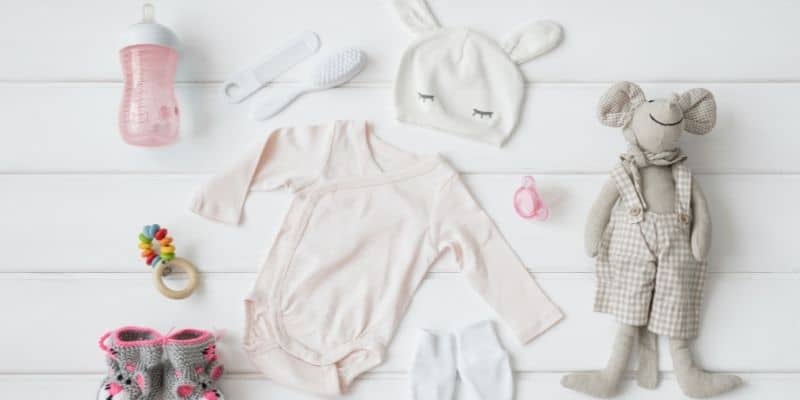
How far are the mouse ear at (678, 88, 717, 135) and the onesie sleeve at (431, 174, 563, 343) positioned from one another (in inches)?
14.1

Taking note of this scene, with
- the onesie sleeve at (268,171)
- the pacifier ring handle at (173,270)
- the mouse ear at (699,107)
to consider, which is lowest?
the pacifier ring handle at (173,270)

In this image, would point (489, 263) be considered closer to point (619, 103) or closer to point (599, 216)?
point (599, 216)

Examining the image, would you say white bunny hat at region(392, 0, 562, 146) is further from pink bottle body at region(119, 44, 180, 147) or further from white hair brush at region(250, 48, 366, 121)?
pink bottle body at region(119, 44, 180, 147)

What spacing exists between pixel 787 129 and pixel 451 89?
0.59 metres

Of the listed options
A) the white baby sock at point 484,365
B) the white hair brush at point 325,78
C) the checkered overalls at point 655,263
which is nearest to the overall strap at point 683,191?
the checkered overalls at point 655,263

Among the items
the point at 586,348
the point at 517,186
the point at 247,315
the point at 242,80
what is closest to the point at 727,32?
the point at 517,186

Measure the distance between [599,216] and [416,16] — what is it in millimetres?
454

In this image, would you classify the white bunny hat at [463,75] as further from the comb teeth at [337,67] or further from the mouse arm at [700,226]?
the mouse arm at [700,226]

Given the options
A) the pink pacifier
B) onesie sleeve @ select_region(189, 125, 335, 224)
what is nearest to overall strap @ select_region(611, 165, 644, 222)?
the pink pacifier

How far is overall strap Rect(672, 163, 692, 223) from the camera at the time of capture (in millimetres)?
1095

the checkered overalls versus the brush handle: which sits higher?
the brush handle

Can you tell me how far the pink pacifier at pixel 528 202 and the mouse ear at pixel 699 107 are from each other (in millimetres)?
261

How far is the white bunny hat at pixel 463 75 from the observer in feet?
3.79

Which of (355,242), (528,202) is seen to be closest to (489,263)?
(528,202)
